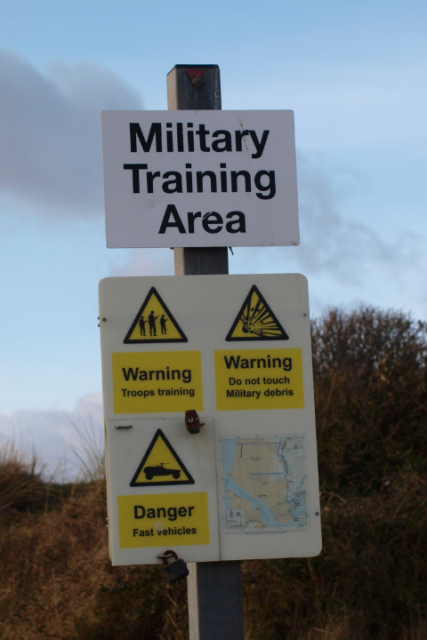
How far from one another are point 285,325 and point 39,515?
673 cm

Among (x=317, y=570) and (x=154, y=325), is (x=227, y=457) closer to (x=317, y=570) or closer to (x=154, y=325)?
Answer: (x=154, y=325)

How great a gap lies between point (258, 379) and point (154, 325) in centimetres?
48

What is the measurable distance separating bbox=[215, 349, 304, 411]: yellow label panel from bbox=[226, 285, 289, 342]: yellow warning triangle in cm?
6

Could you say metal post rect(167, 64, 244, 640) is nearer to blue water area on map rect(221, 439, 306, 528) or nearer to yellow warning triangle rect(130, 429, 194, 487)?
blue water area on map rect(221, 439, 306, 528)

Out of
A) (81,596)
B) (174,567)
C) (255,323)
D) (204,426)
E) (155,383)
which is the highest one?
(255,323)

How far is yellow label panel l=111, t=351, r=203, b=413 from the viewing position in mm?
2541

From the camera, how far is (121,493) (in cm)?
251

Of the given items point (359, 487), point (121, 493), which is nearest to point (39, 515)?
point (359, 487)

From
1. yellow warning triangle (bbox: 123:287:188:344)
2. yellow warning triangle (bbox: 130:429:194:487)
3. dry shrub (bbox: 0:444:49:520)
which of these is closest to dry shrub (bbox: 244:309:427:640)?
yellow warning triangle (bbox: 130:429:194:487)

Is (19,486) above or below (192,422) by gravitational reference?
below

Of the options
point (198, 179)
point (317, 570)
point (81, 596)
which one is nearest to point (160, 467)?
point (198, 179)

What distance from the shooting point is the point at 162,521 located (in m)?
2.50

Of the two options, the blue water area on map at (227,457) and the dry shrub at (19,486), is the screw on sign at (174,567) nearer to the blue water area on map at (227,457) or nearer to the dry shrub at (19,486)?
the blue water area on map at (227,457)

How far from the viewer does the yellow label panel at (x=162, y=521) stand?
249cm
